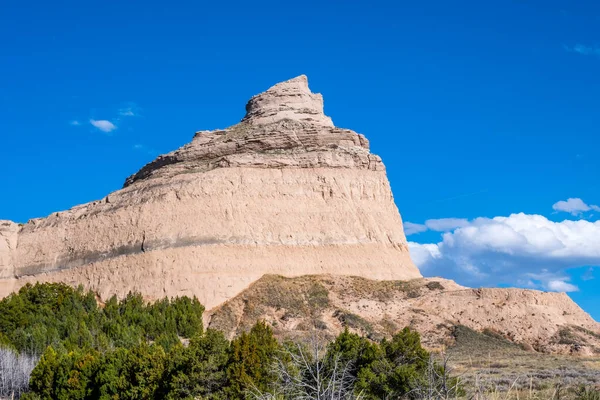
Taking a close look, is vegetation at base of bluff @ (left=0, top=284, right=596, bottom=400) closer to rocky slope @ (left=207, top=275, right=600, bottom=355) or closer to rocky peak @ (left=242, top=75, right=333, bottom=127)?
rocky slope @ (left=207, top=275, right=600, bottom=355)

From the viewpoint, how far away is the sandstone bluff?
163 ft

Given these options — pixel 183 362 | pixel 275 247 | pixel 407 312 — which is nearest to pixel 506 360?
pixel 407 312

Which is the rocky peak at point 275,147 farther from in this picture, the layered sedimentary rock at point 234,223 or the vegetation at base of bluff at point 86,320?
the vegetation at base of bluff at point 86,320

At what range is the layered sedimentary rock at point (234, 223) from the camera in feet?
177

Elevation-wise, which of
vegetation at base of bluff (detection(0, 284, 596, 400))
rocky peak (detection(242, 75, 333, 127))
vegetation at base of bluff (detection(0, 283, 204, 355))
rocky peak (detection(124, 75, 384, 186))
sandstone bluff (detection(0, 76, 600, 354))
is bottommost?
vegetation at base of bluff (detection(0, 284, 596, 400))

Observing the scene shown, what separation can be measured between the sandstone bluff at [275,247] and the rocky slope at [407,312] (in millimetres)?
102

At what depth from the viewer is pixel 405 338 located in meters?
29.4

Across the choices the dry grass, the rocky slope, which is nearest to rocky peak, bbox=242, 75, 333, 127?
the rocky slope

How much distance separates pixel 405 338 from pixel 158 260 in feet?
94.7

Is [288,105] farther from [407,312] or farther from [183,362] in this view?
[183,362]

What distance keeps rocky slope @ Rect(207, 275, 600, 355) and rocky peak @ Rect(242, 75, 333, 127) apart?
18105mm

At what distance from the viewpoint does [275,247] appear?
54969 millimetres

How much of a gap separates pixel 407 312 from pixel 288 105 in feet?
84.0

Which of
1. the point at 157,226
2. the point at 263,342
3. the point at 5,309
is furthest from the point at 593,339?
the point at 5,309
